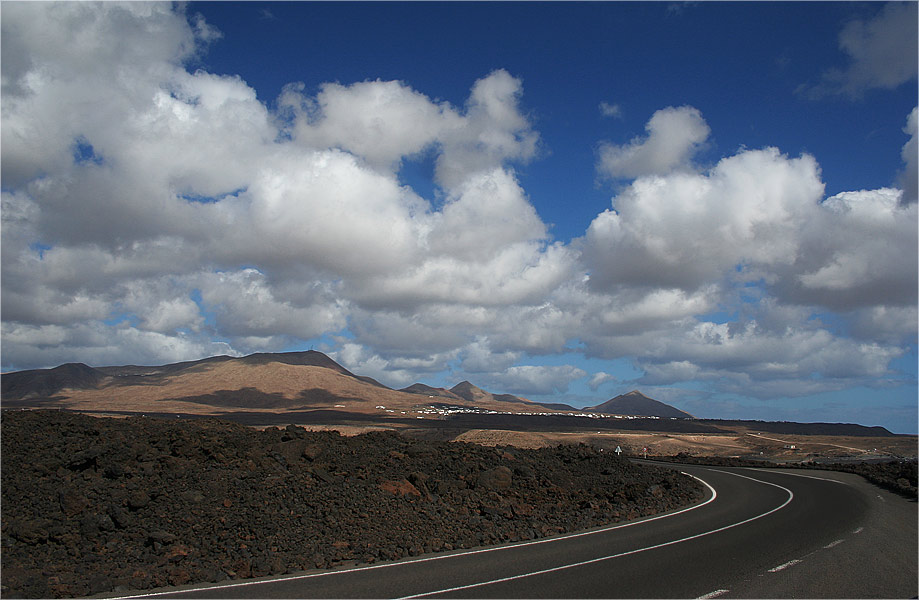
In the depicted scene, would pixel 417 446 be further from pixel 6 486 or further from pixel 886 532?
pixel 886 532

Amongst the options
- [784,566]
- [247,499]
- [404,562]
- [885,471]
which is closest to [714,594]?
[784,566]

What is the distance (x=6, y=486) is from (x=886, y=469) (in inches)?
1681

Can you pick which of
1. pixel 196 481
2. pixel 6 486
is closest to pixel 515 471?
pixel 196 481

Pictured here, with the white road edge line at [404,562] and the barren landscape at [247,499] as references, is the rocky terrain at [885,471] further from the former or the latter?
the white road edge line at [404,562]

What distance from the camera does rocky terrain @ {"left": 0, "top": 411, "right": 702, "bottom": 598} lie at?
13.9 metres

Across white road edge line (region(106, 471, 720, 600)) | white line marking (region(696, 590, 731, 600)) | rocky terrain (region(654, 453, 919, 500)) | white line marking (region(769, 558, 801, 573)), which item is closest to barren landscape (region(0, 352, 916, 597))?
white road edge line (region(106, 471, 720, 600))

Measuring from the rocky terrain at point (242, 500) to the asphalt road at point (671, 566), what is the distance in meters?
1.42

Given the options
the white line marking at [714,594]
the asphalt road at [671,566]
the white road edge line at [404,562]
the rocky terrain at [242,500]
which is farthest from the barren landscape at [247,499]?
the white line marking at [714,594]

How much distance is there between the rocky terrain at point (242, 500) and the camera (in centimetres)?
1391

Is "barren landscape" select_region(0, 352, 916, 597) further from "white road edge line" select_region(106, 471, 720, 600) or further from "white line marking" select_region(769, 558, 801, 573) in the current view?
"white line marking" select_region(769, 558, 801, 573)

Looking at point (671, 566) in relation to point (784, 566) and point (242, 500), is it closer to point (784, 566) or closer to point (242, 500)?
point (784, 566)

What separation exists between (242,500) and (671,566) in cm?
1132

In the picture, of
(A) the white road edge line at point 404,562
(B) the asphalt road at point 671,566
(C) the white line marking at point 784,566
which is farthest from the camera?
(C) the white line marking at point 784,566

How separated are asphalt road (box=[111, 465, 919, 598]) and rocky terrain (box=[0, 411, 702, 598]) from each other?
1.42 m
